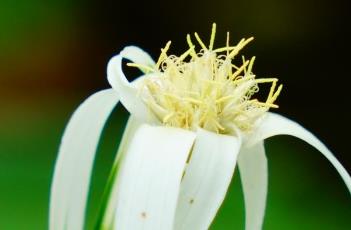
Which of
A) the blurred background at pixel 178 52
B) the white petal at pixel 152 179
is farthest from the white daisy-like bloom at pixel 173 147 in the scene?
the blurred background at pixel 178 52

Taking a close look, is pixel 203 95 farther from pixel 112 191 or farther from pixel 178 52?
pixel 178 52

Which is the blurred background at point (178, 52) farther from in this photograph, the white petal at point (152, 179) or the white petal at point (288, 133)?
the white petal at point (152, 179)

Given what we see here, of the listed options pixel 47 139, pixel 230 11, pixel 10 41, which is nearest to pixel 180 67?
pixel 47 139

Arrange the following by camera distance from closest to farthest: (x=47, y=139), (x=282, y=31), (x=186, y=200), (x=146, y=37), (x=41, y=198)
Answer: (x=186, y=200)
(x=41, y=198)
(x=47, y=139)
(x=282, y=31)
(x=146, y=37)

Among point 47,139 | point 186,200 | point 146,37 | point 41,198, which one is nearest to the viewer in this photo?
point 186,200

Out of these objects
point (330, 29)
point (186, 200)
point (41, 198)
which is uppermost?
point (330, 29)

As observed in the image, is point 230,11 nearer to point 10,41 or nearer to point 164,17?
point 164,17
